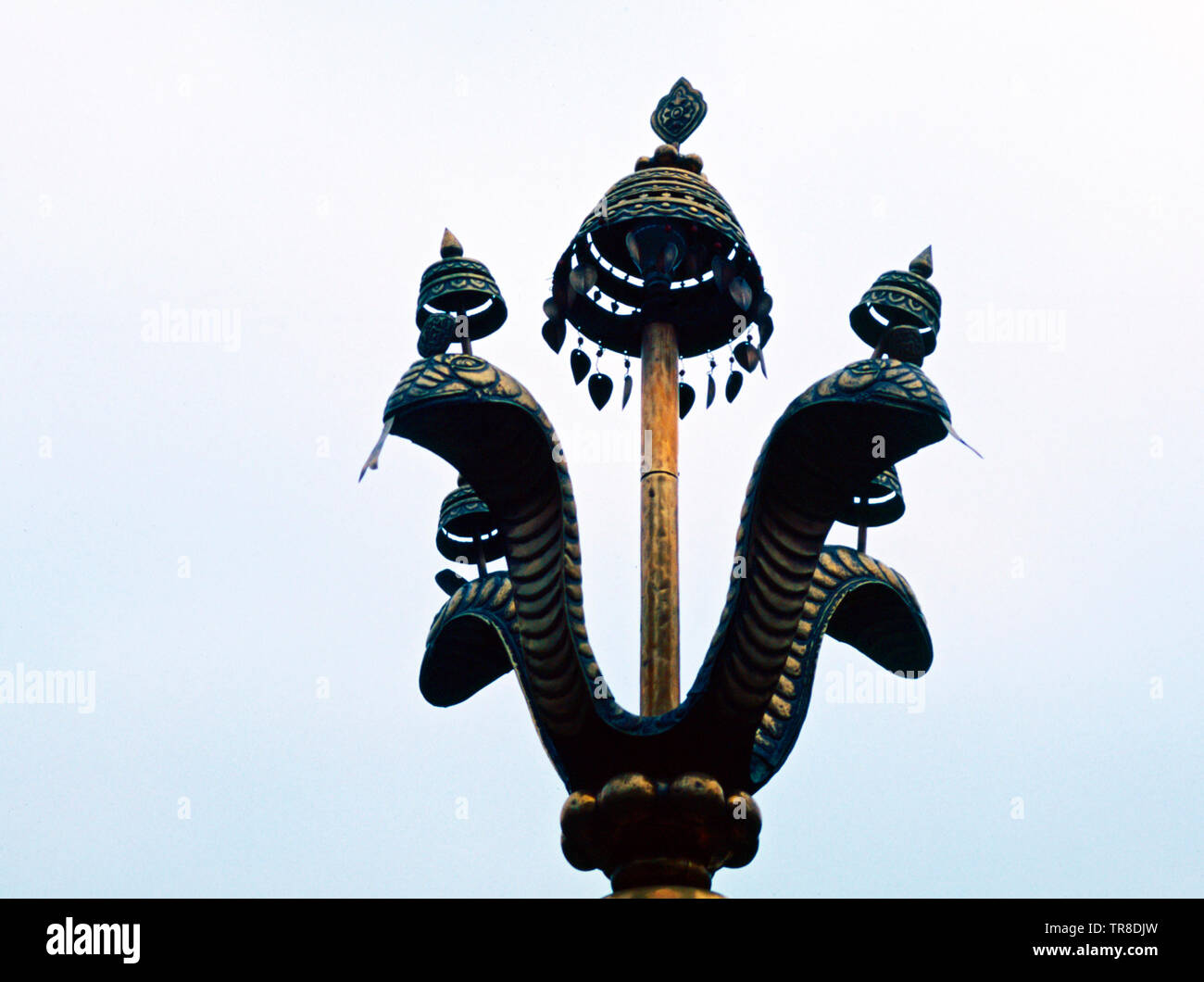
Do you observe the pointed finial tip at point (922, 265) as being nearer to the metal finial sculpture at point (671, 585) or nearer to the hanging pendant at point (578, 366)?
the metal finial sculpture at point (671, 585)

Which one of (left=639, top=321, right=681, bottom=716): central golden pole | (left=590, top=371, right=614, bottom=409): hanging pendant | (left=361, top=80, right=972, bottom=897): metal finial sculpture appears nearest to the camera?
(left=361, top=80, right=972, bottom=897): metal finial sculpture

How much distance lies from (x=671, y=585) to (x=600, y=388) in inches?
63.7

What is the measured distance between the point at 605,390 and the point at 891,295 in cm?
208

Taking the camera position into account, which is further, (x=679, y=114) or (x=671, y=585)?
(x=679, y=114)

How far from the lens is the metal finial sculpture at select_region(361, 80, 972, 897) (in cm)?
1041

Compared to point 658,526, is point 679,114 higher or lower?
higher

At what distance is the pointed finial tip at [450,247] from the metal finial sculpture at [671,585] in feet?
2.74

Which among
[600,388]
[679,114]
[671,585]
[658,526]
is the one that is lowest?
[671,585]

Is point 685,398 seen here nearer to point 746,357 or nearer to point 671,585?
point 746,357

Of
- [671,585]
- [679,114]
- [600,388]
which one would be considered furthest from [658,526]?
[679,114]

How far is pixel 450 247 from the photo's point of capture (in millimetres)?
A: 11578

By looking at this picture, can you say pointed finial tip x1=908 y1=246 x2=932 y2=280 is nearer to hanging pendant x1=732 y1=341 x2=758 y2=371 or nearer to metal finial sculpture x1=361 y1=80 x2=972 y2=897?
metal finial sculpture x1=361 y1=80 x2=972 y2=897

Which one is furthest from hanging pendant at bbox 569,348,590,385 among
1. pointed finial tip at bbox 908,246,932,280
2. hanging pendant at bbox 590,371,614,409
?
pointed finial tip at bbox 908,246,932,280

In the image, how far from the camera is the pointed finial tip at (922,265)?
37.7 feet
